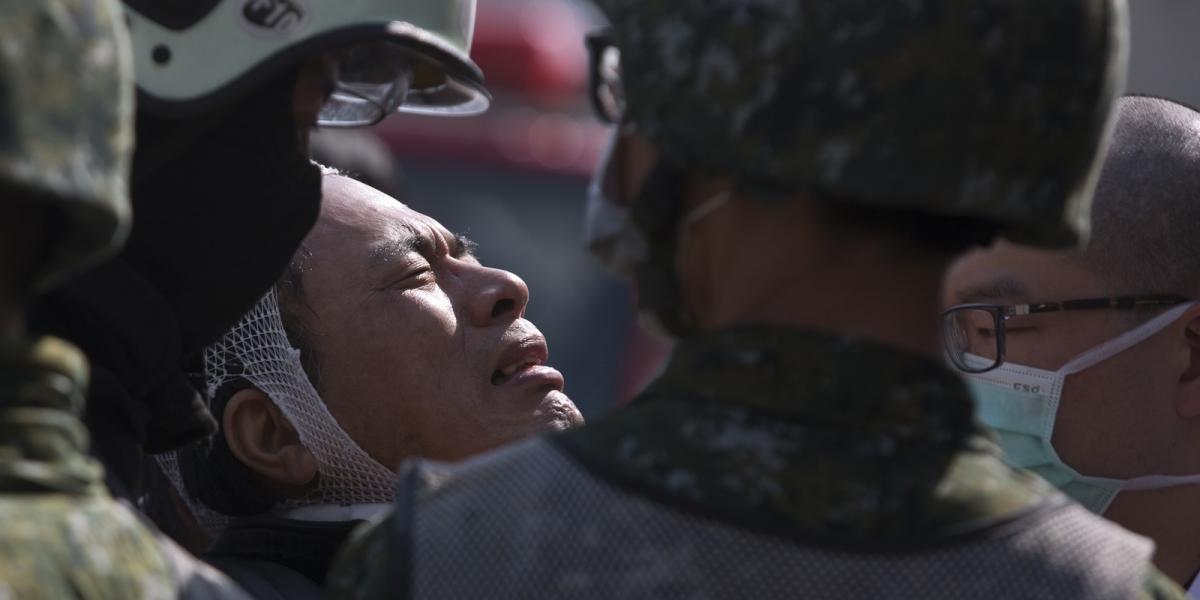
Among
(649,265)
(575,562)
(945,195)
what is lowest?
(575,562)

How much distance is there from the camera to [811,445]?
1982 mm

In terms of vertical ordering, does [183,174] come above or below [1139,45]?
above

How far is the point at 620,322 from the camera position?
11.3 m

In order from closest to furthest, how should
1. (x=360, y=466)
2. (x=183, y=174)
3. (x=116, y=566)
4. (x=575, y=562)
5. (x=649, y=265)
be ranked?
1. (x=116, y=566)
2. (x=575, y=562)
3. (x=649, y=265)
4. (x=183, y=174)
5. (x=360, y=466)

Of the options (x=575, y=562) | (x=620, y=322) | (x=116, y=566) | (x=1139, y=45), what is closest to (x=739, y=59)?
(x=575, y=562)

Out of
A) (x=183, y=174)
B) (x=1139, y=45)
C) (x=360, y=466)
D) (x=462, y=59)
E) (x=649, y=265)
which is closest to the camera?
(x=649, y=265)

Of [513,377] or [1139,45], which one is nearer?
[513,377]

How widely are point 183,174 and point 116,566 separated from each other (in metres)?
1.13

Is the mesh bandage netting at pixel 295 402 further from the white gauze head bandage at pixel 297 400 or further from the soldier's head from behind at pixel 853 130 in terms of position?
the soldier's head from behind at pixel 853 130

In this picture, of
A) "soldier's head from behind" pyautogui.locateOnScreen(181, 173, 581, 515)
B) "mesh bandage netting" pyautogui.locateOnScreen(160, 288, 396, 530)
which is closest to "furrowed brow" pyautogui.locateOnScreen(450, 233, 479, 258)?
"soldier's head from behind" pyautogui.locateOnScreen(181, 173, 581, 515)

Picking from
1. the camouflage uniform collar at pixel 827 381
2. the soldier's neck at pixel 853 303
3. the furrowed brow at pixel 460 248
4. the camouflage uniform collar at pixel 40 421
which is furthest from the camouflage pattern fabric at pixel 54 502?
the furrowed brow at pixel 460 248

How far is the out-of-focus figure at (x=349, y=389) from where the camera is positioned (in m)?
→ 3.71

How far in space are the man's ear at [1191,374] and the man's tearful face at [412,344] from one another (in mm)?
1430

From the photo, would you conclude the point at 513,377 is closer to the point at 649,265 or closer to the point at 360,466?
the point at 360,466
